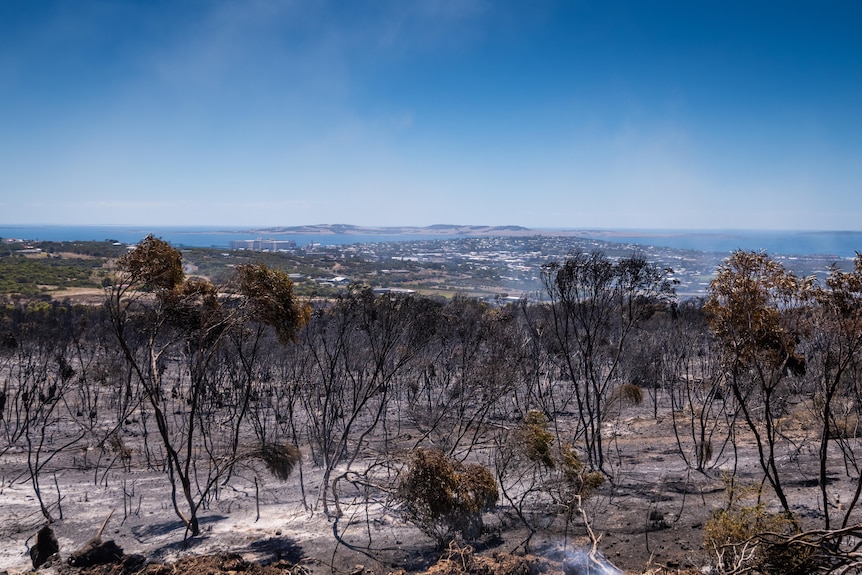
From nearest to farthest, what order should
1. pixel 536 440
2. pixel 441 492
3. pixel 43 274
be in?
pixel 441 492
pixel 536 440
pixel 43 274

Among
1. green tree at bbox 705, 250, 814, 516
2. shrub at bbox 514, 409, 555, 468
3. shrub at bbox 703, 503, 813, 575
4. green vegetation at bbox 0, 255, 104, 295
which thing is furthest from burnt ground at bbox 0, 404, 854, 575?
green vegetation at bbox 0, 255, 104, 295

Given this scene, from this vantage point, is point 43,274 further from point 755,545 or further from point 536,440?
point 755,545

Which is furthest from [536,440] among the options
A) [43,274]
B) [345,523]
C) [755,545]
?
[43,274]

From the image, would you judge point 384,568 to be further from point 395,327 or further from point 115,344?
point 115,344

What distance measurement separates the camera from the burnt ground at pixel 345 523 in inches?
436

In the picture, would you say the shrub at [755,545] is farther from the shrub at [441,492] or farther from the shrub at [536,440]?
the shrub at [441,492]

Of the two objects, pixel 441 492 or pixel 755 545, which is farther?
pixel 441 492

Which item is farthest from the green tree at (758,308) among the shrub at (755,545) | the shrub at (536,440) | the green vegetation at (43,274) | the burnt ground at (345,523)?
the green vegetation at (43,274)

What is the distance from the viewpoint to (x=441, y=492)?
10.6 metres

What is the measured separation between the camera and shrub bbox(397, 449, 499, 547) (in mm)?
10633

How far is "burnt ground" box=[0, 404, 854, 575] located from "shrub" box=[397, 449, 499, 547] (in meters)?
0.64

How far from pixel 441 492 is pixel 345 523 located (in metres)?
3.80

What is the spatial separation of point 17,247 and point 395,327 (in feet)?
371

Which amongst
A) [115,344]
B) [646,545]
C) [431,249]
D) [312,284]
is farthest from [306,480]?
[431,249]
